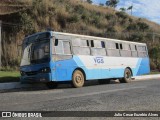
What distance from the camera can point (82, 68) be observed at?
2059 centimetres

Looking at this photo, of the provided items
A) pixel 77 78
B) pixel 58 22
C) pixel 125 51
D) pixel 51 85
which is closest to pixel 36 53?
pixel 51 85

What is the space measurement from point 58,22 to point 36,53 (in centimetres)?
2037

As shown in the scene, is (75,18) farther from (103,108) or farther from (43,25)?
(103,108)

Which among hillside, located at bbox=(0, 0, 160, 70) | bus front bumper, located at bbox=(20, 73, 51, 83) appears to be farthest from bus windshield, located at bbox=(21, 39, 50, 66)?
hillside, located at bbox=(0, 0, 160, 70)

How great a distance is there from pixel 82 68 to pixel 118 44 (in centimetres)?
515

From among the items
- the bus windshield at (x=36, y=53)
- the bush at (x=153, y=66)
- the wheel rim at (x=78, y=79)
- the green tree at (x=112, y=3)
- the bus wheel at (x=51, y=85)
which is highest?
the green tree at (x=112, y=3)

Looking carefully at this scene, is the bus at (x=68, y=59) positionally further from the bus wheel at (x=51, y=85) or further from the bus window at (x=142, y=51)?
the bus window at (x=142, y=51)

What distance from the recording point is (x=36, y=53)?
750 inches

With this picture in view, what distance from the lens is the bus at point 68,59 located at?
1856 centimetres

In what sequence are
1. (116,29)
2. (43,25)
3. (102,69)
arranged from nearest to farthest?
(102,69) < (43,25) < (116,29)

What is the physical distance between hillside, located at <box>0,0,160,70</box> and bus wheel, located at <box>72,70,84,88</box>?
40.6 feet

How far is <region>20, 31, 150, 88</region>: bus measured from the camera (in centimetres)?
1856

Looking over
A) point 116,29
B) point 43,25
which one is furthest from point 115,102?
point 116,29

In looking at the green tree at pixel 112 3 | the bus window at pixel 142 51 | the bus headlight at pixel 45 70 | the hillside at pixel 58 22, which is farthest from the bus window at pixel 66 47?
the green tree at pixel 112 3
